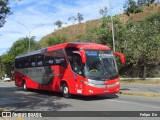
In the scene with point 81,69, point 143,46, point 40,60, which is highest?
point 143,46

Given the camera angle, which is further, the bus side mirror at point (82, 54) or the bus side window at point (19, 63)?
the bus side window at point (19, 63)

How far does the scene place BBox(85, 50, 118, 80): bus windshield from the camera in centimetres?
1873

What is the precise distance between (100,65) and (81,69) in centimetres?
101

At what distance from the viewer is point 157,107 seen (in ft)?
47.6

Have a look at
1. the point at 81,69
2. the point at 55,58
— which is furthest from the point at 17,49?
the point at 81,69

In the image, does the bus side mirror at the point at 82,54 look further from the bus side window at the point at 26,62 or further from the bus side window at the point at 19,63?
the bus side window at the point at 19,63

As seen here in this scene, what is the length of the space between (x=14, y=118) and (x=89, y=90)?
264 inches

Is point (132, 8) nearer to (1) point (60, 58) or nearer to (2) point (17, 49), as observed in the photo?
(2) point (17, 49)

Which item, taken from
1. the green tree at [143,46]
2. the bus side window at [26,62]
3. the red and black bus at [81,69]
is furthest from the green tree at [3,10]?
the green tree at [143,46]

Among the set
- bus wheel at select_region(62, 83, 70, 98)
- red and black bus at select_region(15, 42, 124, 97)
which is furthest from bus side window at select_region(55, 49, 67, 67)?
bus wheel at select_region(62, 83, 70, 98)

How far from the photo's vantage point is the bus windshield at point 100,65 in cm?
1873

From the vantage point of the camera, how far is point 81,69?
19.0 metres

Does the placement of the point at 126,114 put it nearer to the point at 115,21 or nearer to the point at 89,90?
the point at 89,90

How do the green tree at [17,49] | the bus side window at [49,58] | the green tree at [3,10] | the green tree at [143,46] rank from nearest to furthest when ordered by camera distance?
the green tree at [3,10] < the bus side window at [49,58] < the green tree at [143,46] < the green tree at [17,49]
